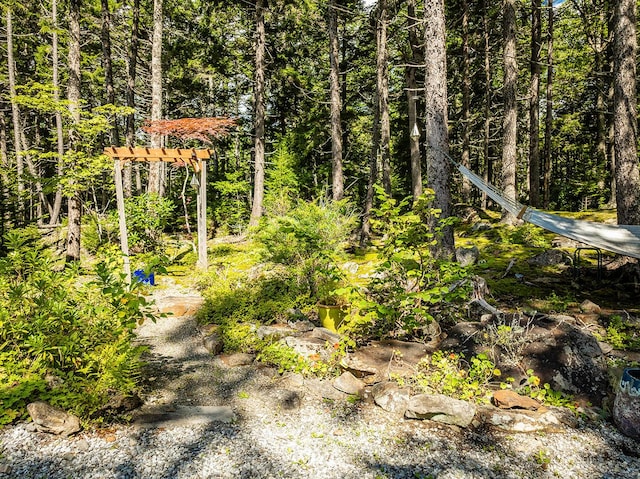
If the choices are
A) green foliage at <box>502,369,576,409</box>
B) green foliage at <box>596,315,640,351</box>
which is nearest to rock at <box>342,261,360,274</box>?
green foliage at <box>596,315,640,351</box>

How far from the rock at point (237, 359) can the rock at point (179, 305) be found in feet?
5.24

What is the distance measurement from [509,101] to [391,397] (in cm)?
760

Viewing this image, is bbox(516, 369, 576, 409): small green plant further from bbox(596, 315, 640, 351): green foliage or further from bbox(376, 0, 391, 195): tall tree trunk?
bbox(376, 0, 391, 195): tall tree trunk

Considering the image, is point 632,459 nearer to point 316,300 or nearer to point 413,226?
point 413,226

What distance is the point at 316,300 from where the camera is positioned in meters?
4.43

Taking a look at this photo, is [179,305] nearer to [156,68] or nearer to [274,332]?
[274,332]

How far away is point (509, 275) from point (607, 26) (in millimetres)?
9855

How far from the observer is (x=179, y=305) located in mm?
4793

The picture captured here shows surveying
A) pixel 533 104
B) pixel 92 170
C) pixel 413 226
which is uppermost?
pixel 533 104

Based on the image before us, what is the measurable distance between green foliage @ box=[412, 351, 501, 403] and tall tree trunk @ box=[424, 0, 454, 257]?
165 cm

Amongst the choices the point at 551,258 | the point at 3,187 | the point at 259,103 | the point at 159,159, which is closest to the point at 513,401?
the point at 551,258

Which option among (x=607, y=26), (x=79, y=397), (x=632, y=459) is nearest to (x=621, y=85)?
(x=632, y=459)

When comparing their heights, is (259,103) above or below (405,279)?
above

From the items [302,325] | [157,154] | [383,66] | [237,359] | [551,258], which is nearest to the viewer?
[237,359]
